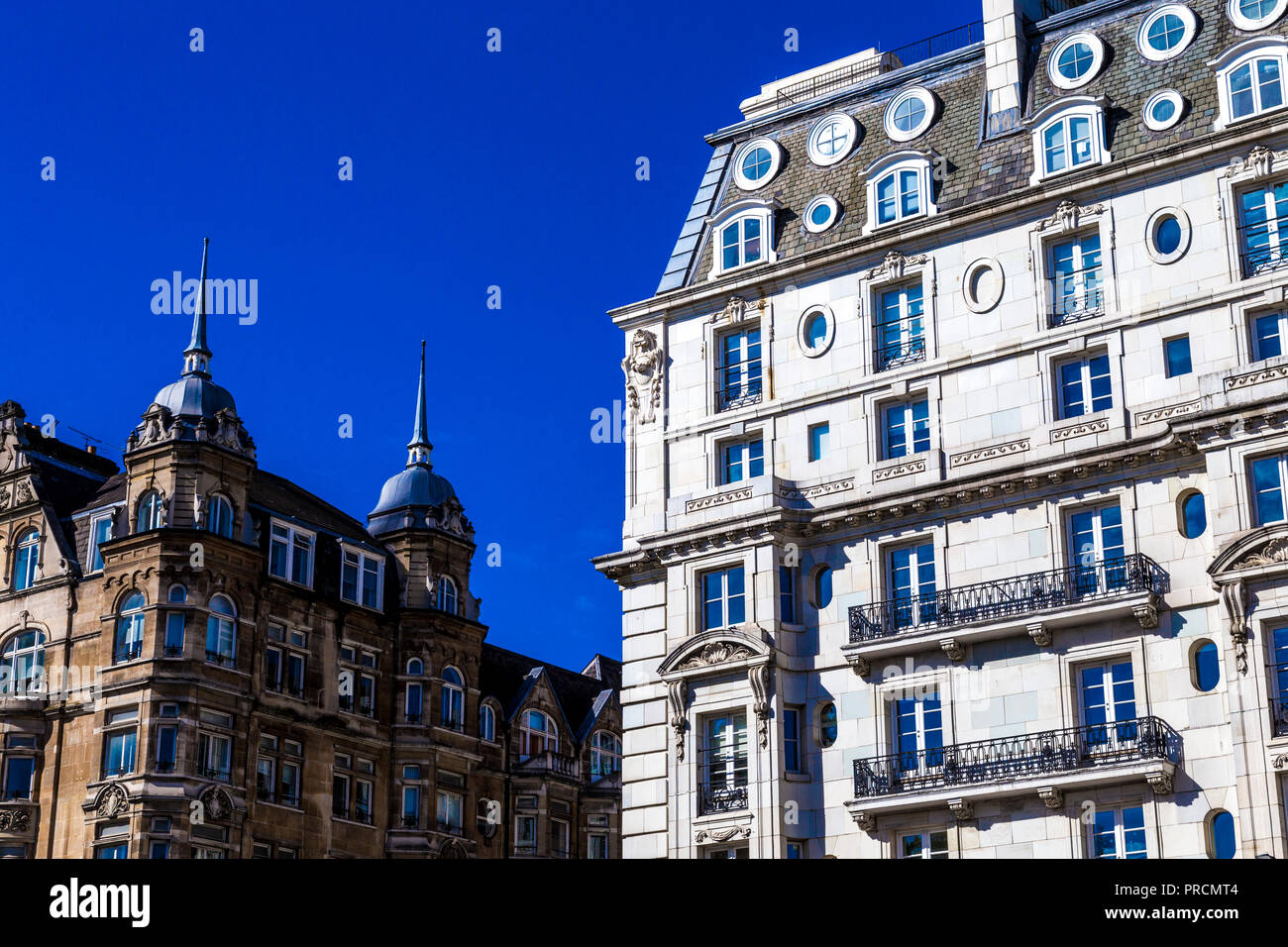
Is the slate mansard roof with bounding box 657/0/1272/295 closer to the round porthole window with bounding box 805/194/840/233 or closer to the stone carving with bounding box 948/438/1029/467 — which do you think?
the round porthole window with bounding box 805/194/840/233

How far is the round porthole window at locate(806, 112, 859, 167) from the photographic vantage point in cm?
5131

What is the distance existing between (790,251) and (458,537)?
32.2 metres

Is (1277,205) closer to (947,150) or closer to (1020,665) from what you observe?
(947,150)

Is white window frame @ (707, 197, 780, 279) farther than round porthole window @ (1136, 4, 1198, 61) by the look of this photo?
Yes

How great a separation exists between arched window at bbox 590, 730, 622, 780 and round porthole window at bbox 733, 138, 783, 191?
129 feet

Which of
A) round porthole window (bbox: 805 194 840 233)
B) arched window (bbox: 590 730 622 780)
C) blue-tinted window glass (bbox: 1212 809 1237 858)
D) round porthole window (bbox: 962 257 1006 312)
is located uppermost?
round porthole window (bbox: 805 194 840 233)

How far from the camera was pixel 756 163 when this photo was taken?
53312 millimetres

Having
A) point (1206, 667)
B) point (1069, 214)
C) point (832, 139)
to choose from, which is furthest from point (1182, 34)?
point (1206, 667)

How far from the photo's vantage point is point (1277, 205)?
42969 mm

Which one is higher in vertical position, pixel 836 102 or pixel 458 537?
pixel 836 102

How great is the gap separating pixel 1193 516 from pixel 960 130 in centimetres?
1377

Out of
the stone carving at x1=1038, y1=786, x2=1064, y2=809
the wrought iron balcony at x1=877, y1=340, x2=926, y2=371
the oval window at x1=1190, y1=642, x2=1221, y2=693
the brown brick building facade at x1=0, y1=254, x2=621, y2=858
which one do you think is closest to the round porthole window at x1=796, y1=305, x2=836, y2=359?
the wrought iron balcony at x1=877, y1=340, x2=926, y2=371
